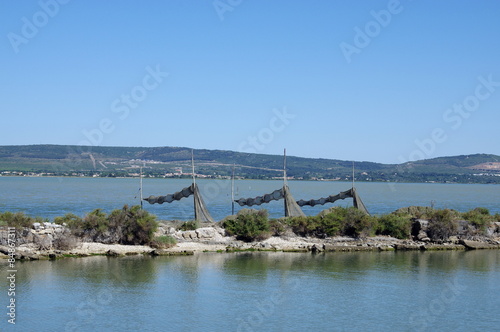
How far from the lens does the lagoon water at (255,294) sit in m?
21.6

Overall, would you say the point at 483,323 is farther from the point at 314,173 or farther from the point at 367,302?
the point at 314,173

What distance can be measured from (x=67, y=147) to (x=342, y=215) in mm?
128688

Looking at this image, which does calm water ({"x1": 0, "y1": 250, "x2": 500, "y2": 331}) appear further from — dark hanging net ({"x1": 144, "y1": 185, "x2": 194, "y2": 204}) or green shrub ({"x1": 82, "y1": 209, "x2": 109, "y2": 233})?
dark hanging net ({"x1": 144, "y1": 185, "x2": 194, "y2": 204})

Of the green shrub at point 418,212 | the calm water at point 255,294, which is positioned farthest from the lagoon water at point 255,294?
the green shrub at point 418,212

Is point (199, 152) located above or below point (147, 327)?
above

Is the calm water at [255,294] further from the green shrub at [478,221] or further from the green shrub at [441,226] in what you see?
the green shrub at [478,221]

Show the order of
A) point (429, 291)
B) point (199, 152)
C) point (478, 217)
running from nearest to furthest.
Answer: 1. point (429, 291)
2. point (478, 217)
3. point (199, 152)

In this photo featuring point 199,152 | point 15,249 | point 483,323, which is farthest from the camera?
point 199,152

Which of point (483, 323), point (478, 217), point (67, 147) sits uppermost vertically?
point (67, 147)

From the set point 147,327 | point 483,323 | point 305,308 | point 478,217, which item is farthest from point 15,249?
point 478,217

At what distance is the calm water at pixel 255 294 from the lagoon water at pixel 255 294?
41 millimetres

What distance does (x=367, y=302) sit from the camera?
24938mm

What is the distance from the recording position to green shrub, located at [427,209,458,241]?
137ft

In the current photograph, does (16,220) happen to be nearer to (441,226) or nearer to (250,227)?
(250,227)
